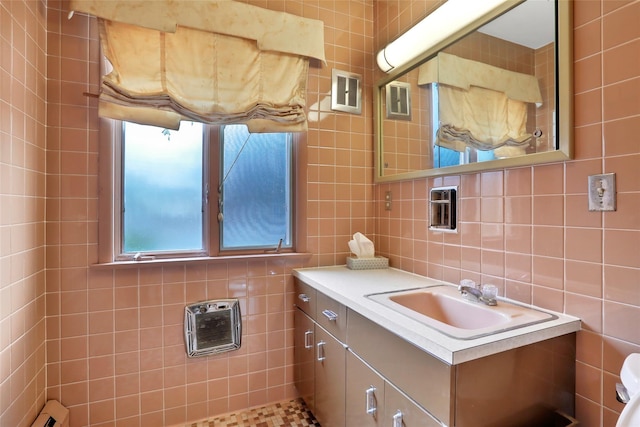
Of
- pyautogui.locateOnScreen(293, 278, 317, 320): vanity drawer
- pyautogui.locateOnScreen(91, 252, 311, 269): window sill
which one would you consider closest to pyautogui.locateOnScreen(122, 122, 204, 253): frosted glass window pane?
pyautogui.locateOnScreen(91, 252, 311, 269): window sill

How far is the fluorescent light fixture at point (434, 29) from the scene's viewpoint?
1400 millimetres

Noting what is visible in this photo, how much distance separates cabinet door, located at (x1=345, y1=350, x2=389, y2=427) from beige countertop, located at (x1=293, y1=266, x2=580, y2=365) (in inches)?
9.0

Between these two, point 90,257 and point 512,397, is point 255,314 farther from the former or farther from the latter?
point 512,397

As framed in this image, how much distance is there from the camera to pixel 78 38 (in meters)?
1.59

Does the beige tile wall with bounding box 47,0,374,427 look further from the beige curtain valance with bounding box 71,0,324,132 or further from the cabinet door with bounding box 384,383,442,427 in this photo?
the cabinet door with bounding box 384,383,442,427

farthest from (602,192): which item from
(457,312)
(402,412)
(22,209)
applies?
(22,209)

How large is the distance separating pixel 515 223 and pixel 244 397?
1778 mm

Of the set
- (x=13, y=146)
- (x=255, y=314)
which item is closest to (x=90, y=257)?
(x=13, y=146)

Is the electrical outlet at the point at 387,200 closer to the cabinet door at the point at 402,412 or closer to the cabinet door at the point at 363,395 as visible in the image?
the cabinet door at the point at 363,395

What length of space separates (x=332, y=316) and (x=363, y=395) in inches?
13.7

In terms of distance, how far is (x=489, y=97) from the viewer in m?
1.38

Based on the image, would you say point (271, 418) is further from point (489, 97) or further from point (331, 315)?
point (489, 97)

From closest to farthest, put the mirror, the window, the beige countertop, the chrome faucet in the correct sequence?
the beige countertop
the mirror
the chrome faucet
the window

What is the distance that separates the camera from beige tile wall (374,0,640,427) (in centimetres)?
95
